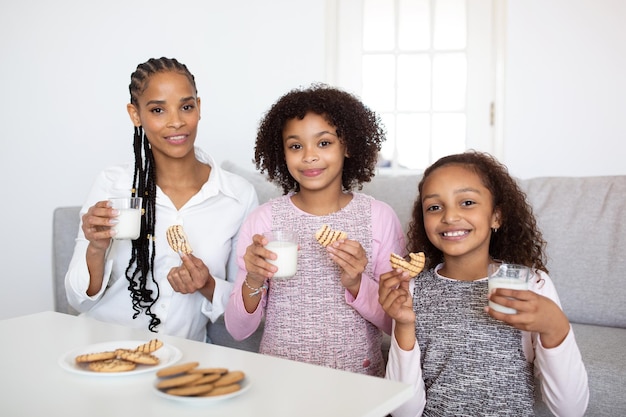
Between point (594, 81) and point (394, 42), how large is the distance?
1313mm

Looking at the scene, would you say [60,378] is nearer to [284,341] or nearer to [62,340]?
[62,340]

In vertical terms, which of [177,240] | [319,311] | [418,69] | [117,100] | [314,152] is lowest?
[319,311]

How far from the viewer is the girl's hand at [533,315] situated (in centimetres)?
143

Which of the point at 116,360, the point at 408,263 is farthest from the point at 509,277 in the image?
the point at 116,360

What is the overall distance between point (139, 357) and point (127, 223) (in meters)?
0.71

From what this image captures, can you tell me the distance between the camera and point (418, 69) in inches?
180

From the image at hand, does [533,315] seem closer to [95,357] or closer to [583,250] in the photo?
[95,357]

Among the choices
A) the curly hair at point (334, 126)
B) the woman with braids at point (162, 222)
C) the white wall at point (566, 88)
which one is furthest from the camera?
the white wall at point (566, 88)

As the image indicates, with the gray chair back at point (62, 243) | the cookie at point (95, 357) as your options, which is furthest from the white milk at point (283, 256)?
the gray chair back at point (62, 243)

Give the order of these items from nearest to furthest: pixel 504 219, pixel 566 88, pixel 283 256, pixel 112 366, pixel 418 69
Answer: pixel 112 366
pixel 283 256
pixel 504 219
pixel 566 88
pixel 418 69

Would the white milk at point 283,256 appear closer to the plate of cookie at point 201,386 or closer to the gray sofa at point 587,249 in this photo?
the plate of cookie at point 201,386

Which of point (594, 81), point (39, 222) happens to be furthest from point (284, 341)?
point (594, 81)

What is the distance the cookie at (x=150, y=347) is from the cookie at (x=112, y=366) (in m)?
0.08

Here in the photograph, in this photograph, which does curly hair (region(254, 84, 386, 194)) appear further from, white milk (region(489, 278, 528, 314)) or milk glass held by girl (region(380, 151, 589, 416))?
white milk (region(489, 278, 528, 314))
